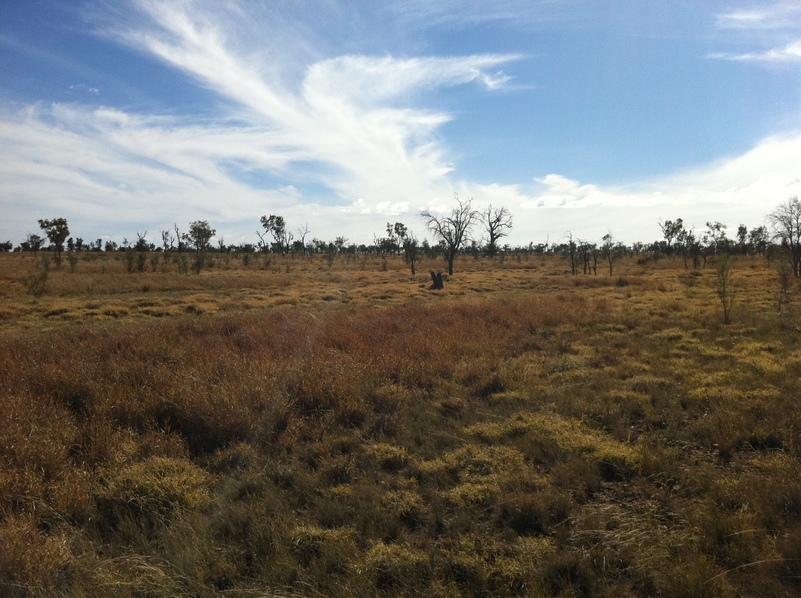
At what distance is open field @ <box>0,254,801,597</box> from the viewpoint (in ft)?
10.4

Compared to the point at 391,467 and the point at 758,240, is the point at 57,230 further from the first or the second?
the point at 758,240

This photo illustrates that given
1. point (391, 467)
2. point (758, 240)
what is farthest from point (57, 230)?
point (758, 240)

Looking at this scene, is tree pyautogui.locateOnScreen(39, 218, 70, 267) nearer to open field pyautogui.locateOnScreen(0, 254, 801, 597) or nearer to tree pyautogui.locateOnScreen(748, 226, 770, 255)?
open field pyautogui.locateOnScreen(0, 254, 801, 597)

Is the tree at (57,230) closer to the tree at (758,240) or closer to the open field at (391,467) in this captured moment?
the open field at (391,467)

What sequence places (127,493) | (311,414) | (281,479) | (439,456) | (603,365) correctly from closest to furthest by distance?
(127,493)
(281,479)
(439,456)
(311,414)
(603,365)

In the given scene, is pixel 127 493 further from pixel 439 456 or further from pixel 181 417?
pixel 439 456

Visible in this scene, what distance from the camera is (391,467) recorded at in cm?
477

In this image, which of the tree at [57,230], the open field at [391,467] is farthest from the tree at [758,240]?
the tree at [57,230]

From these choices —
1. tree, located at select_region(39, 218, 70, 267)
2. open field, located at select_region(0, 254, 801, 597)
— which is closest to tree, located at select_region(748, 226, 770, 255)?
open field, located at select_region(0, 254, 801, 597)

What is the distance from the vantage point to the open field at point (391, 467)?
3.17 meters

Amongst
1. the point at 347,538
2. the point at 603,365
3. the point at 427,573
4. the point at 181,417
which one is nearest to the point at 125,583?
the point at 347,538

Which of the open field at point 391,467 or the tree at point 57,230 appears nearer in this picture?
the open field at point 391,467

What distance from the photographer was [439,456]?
195 inches

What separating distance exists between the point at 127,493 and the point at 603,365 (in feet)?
25.9
